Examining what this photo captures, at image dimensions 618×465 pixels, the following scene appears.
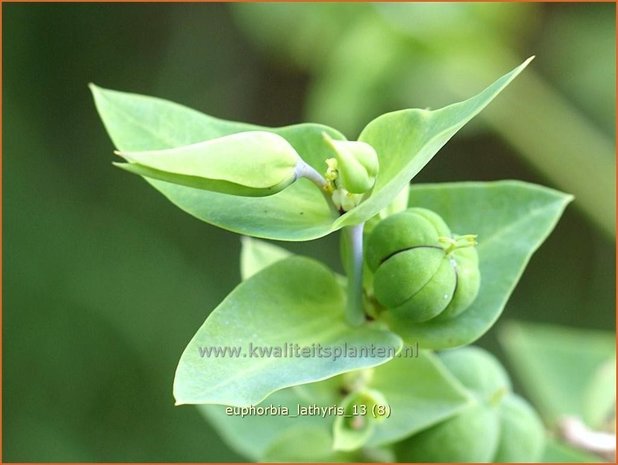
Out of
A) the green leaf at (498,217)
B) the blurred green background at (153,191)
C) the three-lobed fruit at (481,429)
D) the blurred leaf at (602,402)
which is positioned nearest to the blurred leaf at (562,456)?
the three-lobed fruit at (481,429)

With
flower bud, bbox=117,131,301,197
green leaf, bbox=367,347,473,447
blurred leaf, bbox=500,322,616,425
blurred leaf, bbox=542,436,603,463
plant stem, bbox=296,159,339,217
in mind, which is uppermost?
flower bud, bbox=117,131,301,197

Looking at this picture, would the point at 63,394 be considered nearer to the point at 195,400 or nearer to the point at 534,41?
the point at 534,41

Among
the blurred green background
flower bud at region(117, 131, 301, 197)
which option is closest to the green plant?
flower bud at region(117, 131, 301, 197)

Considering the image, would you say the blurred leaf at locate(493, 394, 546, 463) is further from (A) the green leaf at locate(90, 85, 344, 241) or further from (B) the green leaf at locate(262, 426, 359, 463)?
(A) the green leaf at locate(90, 85, 344, 241)

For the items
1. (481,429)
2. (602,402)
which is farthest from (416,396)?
(602,402)

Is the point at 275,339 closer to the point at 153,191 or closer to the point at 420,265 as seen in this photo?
the point at 420,265

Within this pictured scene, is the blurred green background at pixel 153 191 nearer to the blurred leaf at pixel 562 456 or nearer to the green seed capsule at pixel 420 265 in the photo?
the blurred leaf at pixel 562 456
